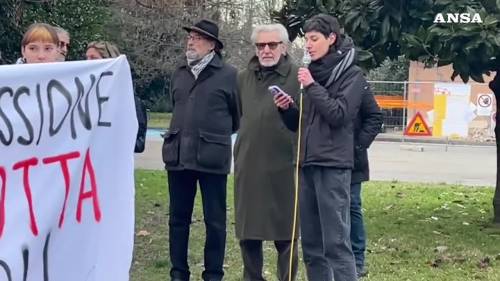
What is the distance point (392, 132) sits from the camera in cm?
2945

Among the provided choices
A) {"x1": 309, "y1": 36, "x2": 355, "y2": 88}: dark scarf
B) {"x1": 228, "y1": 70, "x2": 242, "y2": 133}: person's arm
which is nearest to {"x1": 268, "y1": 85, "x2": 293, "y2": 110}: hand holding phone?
{"x1": 309, "y1": 36, "x2": 355, "y2": 88}: dark scarf

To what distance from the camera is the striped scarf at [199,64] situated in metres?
6.52

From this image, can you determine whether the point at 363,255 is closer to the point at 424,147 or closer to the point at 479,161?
the point at 479,161

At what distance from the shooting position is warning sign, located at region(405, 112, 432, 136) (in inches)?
1085

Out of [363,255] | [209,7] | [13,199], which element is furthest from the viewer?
[209,7]

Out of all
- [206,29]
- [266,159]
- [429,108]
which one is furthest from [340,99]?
[429,108]

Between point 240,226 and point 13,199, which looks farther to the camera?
point 240,226

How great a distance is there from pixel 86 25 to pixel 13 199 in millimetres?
10095

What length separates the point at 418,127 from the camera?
27.7 m

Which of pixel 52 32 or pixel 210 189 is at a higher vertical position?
pixel 52 32

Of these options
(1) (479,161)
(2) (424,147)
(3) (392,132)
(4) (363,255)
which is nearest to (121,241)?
(4) (363,255)

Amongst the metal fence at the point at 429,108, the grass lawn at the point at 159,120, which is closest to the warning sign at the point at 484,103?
the metal fence at the point at 429,108

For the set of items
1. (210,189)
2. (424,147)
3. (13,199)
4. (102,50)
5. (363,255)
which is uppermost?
(102,50)

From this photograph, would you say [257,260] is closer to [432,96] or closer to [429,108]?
[429,108]
